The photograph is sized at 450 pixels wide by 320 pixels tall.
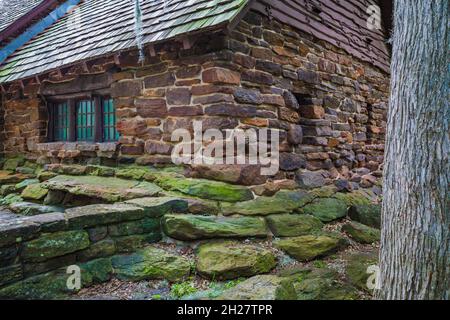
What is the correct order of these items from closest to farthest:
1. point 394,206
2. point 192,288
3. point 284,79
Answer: point 394,206 → point 192,288 → point 284,79

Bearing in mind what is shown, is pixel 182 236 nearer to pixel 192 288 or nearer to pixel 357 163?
pixel 192 288

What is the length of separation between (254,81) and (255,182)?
53.5 inches

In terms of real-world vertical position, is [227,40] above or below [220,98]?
above

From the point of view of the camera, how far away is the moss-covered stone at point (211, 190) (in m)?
4.34

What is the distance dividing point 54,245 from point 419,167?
114 inches

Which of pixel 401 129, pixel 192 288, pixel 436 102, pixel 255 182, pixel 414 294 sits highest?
pixel 436 102

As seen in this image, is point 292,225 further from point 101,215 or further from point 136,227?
point 101,215

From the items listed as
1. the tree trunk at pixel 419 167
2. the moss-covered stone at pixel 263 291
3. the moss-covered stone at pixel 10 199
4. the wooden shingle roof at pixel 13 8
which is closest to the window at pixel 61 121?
the moss-covered stone at pixel 10 199

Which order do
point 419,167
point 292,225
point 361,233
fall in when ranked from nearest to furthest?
point 419,167 < point 292,225 < point 361,233

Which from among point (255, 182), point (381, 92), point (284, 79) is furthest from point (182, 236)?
point (381, 92)

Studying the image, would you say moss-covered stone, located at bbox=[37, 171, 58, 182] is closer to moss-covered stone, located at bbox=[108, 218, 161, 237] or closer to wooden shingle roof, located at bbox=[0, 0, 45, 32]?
moss-covered stone, located at bbox=[108, 218, 161, 237]

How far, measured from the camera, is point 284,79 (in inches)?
212

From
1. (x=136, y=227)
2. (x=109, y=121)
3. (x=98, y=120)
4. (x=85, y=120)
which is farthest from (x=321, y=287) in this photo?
(x=85, y=120)

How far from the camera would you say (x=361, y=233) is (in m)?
4.64
